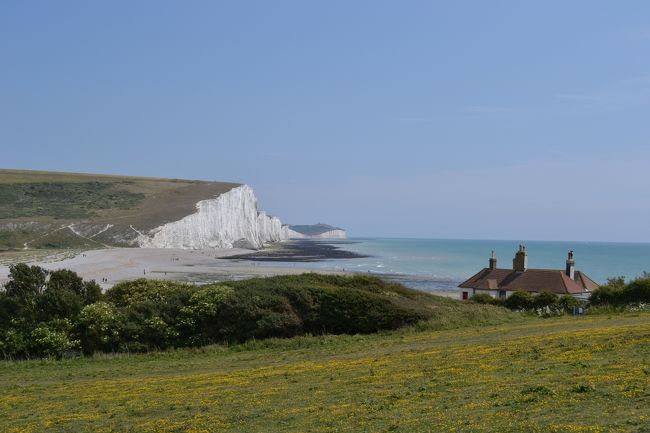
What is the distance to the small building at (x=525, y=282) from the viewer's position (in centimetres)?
4412

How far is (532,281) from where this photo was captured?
149ft

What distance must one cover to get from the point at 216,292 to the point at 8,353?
971 centimetres

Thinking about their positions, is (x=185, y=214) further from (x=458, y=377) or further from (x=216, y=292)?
(x=458, y=377)

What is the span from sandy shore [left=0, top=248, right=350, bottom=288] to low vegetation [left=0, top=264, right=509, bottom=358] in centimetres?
3831

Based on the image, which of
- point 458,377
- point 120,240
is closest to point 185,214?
point 120,240

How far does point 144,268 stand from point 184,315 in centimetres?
7082

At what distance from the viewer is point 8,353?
28797 mm

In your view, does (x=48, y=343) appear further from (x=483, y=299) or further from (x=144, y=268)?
(x=144, y=268)

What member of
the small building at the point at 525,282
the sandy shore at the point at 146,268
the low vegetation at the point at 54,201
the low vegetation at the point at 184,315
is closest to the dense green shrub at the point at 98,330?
the low vegetation at the point at 184,315

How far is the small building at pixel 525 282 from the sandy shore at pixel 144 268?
40360 millimetres

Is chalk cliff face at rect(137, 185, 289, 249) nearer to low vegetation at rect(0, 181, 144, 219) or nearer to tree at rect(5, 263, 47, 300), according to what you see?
low vegetation at rect(0, 181, 144, 219)

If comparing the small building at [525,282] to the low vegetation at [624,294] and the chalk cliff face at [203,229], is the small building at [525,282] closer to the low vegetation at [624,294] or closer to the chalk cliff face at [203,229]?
the low vegetation at [624,294]

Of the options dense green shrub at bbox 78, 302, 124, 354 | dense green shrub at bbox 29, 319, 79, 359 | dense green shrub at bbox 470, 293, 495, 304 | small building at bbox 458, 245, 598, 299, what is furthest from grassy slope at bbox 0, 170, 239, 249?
dense green shrub at bbox 470, 293, 495, 304

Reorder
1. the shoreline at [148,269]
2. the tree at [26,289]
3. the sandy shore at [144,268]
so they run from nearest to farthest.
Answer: the tree at [26,289] → the shoreline at [148,269] → the sandy shore at [144,268]
